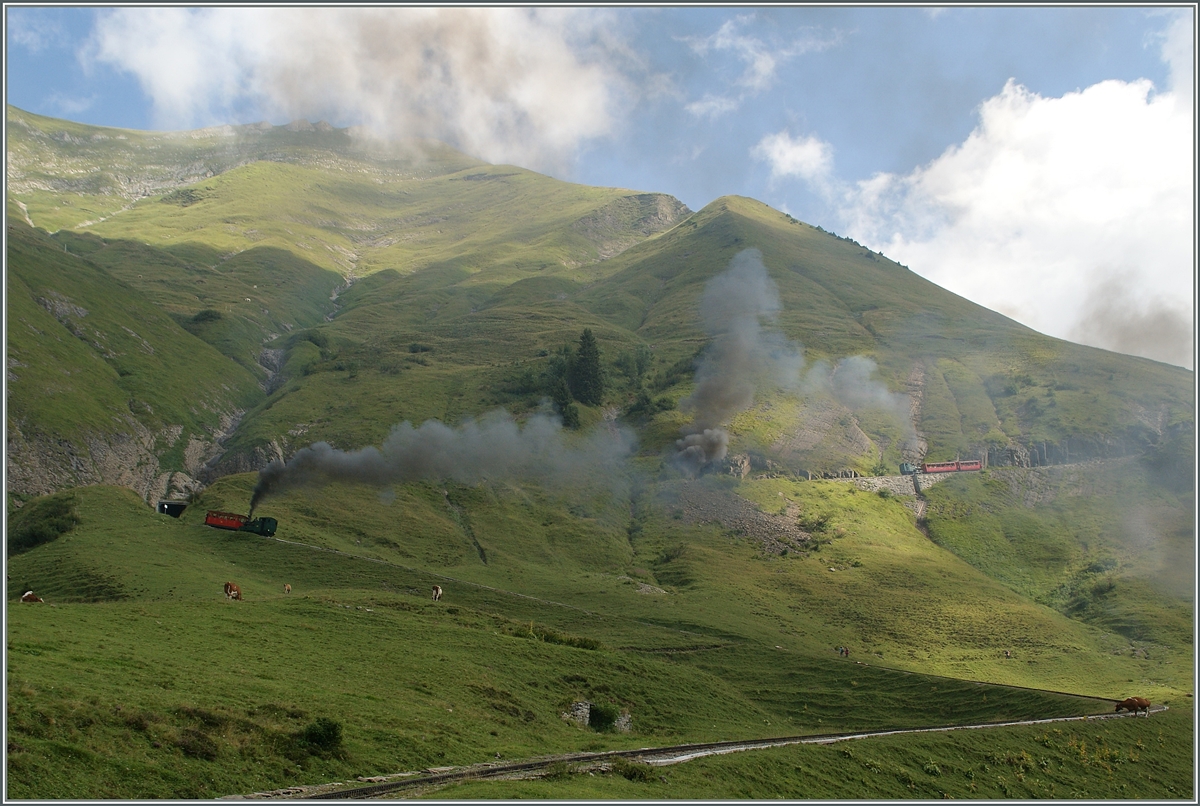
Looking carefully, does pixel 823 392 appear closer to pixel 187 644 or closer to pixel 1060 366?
pixel 1060 366

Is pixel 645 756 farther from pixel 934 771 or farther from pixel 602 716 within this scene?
pixel 934 771

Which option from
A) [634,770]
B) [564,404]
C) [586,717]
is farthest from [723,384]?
[634,770]

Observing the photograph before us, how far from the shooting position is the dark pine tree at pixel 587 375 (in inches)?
6619

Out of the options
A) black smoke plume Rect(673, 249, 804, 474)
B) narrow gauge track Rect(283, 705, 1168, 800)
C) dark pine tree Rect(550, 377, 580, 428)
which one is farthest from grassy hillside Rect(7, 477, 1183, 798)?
dark pine tree Rect(550, 377, 580, 428)

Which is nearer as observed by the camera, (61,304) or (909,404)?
(61,304)

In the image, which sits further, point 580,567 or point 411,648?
point 580,567

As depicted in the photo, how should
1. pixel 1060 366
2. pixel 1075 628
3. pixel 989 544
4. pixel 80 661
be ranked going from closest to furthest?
pixel 80 661
pixel 1075 628
pixel 989 544
pixel 1060 366

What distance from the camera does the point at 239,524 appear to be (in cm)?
9225

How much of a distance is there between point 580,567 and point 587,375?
213 ft

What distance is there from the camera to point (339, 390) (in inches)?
6496

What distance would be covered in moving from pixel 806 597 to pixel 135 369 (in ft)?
445

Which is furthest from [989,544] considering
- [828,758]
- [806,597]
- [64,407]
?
[64,407]

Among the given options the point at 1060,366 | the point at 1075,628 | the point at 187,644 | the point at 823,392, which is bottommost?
the point at 187,644

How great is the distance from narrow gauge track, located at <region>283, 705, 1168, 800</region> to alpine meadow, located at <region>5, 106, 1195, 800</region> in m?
0.70
